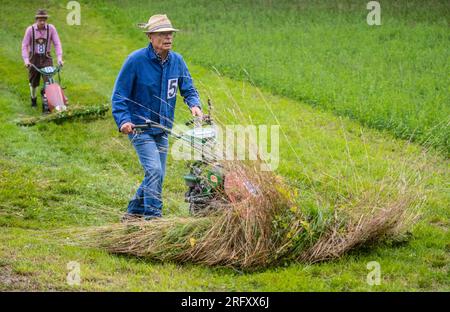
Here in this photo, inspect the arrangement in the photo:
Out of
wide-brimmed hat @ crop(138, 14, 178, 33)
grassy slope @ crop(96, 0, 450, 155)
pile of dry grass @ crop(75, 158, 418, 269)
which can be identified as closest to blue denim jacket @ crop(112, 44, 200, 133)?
wide-brimmed hat @ crop(138, 14, 178, 33)

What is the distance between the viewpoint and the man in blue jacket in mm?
7973

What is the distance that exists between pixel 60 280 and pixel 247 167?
6.35 ft

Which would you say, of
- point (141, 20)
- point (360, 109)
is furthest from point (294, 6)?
point (360, 109)

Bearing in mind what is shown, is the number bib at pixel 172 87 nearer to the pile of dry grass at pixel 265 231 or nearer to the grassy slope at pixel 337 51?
the pile of dry grass at pixel 265 231

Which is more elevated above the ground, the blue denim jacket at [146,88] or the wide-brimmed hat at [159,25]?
the wide-brimmed hat at [159,25]

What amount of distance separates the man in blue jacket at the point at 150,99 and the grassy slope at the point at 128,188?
1.28ft

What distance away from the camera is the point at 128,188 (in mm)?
10266

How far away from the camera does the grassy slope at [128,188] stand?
698 centimetres

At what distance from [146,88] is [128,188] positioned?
8.13ft

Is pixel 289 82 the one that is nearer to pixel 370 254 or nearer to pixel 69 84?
pixel 69 84

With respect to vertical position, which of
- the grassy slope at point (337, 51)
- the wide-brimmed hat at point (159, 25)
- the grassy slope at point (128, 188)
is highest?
the wide-brimmed hat at point (159, 25)

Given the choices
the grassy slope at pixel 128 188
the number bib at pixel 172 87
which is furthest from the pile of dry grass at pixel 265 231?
the number bib at pixel 172 87

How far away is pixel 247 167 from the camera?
746cm

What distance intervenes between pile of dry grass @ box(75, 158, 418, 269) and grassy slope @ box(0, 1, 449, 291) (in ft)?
0.48
